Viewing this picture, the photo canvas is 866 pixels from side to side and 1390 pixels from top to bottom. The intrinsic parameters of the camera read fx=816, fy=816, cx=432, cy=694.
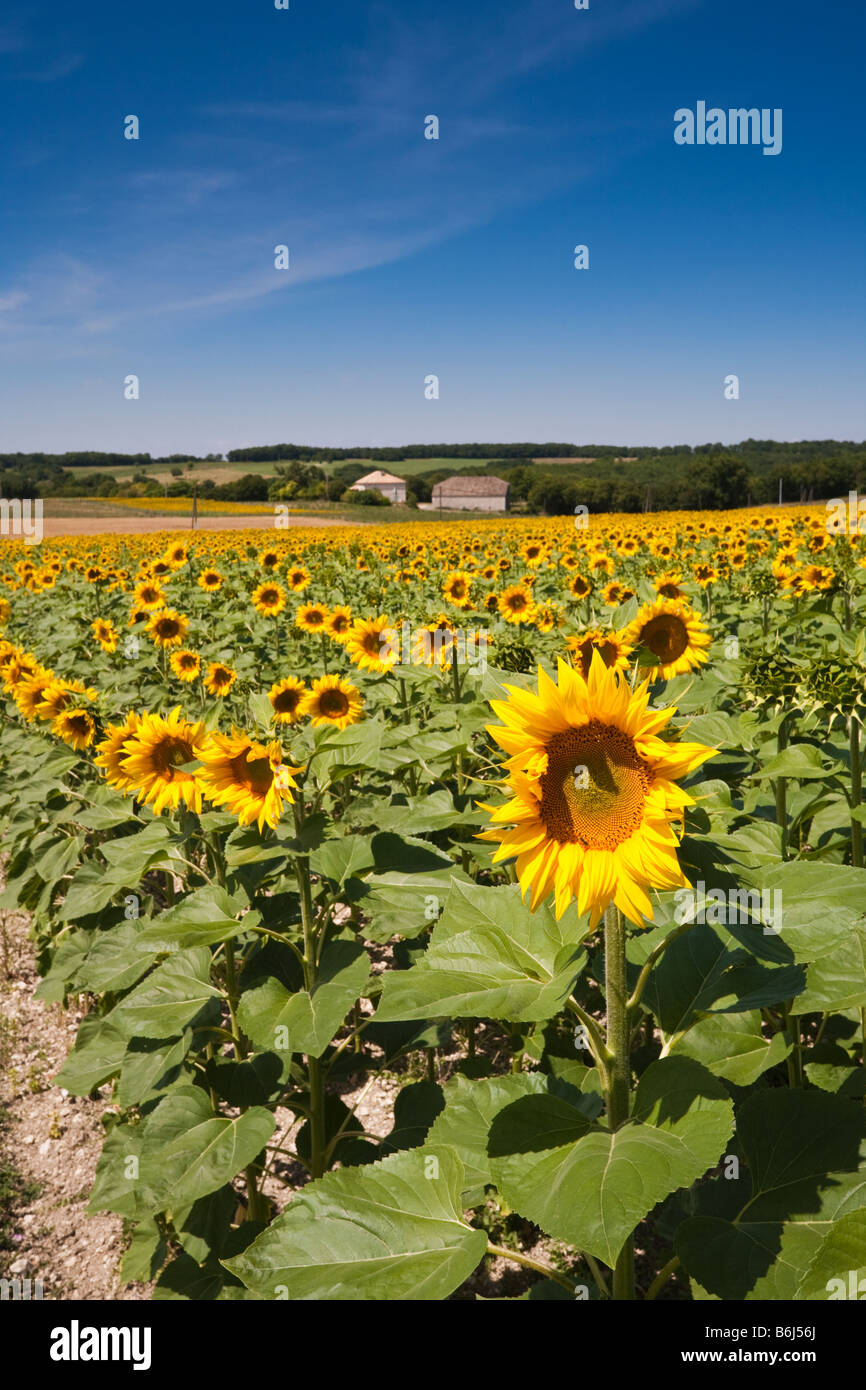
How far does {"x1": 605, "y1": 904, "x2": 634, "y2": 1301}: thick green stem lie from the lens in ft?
5.58

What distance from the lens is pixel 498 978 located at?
1.69 meters

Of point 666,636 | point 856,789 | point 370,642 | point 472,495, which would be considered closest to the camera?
point 856,789

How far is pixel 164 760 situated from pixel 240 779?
32.1 inches

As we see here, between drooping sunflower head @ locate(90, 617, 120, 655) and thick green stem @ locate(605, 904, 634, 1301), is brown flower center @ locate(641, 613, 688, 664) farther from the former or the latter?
drooping sunflower head @ locate(90, 617, 120, 655)

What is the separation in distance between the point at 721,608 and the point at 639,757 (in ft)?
27.5

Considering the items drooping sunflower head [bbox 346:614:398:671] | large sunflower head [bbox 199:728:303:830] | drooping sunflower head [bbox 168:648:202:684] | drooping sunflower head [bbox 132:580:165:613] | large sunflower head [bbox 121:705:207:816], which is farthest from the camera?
drooping sunflower head [bbox 132:580:165:613]

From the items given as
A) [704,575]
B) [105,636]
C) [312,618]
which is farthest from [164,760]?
[704,575]

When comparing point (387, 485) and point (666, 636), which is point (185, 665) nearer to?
point (666, 636)

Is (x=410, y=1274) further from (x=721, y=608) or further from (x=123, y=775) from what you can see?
(x=721, y=608)

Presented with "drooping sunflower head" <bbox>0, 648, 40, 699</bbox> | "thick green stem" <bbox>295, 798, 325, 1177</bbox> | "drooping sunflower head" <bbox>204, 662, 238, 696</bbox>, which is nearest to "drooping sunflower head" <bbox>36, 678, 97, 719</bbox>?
"drooping sunflower head" <bbox>0, 648, 40, 699</bbox>

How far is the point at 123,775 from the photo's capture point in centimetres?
391

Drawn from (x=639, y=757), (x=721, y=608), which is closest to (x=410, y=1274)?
→ (x=639, y=757)

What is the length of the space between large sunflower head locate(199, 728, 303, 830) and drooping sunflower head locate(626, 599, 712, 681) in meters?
1.82
